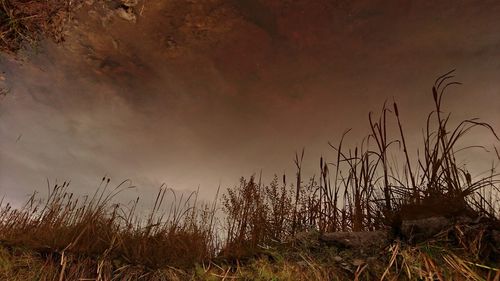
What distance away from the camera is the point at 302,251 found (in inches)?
67.8

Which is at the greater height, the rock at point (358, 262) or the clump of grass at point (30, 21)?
A: the clump of grass at point (30, 21)

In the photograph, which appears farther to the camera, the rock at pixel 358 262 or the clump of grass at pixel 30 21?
the clump of grass at pixel 30 21

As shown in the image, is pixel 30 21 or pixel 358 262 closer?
pixel 358 262

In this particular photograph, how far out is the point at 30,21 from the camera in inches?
104

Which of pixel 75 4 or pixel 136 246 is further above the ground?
pixel 75 4

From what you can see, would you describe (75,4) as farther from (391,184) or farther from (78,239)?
(391,184)

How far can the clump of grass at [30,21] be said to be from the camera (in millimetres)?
2531

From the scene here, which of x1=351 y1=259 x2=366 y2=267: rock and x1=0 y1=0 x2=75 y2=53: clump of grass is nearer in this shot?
x1=351 y1=259 x2=366 y2=267: rock

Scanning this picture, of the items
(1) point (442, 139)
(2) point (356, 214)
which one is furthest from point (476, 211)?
(2) point (356, 214)

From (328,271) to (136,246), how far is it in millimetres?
1360

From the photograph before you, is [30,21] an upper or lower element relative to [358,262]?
upper

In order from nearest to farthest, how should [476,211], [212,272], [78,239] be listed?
[476,211]
[212,272]
[78,239]

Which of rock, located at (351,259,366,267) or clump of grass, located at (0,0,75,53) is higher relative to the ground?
clump of grass, located at (0,0,75,53)

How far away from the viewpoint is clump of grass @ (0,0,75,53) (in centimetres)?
253
